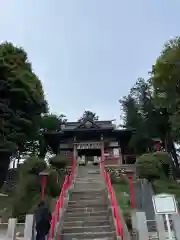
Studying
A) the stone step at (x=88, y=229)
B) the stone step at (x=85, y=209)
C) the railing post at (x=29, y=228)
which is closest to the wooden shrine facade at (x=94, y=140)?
the stone step at (x=85, y=209)

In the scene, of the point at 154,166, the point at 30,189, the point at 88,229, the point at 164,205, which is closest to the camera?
the point at 164,205

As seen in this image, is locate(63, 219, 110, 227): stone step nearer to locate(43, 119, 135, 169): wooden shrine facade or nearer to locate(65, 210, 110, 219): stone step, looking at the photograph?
locate(65, 210, 110, 219): stone step

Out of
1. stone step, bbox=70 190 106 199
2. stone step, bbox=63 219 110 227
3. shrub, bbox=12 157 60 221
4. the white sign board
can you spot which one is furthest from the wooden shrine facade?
the white sign board

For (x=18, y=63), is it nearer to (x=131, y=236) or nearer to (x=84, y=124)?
(x=84, y=124)

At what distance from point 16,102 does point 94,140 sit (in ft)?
26.7

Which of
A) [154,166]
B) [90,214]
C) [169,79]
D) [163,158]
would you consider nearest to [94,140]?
[169,79]

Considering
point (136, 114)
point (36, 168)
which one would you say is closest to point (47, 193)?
point (36, 168)

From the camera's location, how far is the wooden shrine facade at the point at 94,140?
23.8 meters

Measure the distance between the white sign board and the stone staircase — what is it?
2.74 m

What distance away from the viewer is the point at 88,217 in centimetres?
898

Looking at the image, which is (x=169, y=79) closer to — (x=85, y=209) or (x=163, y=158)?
(x=163, y=158)

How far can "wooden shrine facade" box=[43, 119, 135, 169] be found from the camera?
23.8 metres

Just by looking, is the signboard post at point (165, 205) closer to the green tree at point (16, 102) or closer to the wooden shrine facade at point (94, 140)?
the green tree at point (16, 102)

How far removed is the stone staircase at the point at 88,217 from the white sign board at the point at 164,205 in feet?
8.99
